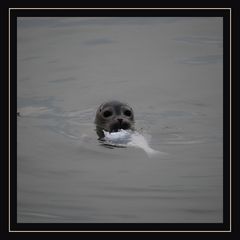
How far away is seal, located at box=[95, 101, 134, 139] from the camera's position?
11586mm

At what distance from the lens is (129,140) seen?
11.4m

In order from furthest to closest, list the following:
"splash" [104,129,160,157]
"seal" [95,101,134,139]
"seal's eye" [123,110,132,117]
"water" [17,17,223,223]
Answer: "seal's eye" [123,110,132,117] → "seal" [95,101,134,139] → "splash" [104,129,160,157] → "water" [17,17,223,223]

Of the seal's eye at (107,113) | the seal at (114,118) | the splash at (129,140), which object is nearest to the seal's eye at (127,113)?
the seal at (114,118)

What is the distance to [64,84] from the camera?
49.6 ft

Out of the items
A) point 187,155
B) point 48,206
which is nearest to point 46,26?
point 187,155

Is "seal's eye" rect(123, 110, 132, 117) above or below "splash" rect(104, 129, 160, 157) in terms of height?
above

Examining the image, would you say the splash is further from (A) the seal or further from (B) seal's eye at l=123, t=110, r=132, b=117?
(B) seal's eye at l=123, t=110, r=132, b=117

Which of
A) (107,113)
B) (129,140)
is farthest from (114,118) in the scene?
(129,140)

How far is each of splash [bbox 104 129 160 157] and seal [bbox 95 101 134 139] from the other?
10 cm

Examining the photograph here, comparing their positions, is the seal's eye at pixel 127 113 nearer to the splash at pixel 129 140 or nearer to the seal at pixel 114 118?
the seal at pixel 114 118

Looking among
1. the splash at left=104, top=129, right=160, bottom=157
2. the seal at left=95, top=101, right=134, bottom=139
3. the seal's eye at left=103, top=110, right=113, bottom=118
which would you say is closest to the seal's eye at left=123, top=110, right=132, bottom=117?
the seal at left=95, top=101, right=134, bottom=139

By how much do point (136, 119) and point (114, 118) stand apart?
4.34 feet

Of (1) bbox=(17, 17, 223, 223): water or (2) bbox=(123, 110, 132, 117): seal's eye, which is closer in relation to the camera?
(1) bbox=(17, 17, 223, 223): water

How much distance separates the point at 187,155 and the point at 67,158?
6.46ft
